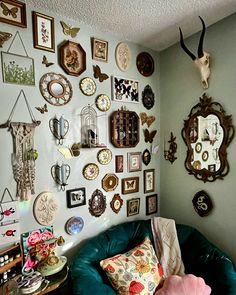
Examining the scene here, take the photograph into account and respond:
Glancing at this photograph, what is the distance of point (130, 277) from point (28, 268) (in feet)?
2.22

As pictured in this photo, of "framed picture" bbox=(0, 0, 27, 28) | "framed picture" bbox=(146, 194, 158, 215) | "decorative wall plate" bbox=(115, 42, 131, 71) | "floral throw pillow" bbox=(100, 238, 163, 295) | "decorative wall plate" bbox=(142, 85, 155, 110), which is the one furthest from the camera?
"framed picture" bbox=(146, 194, 158, 215)

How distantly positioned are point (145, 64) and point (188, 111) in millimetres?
606

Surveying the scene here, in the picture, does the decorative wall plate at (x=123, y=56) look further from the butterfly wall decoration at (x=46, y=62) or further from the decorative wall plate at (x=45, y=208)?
the decorative wall plate at (x=45, y=208)

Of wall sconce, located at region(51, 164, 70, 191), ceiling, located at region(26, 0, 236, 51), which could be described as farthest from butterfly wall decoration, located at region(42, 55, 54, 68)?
wall sconce, located at region(51, 164, 70, 191)

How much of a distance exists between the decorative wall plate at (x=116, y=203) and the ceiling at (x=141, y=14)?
55.1 inches

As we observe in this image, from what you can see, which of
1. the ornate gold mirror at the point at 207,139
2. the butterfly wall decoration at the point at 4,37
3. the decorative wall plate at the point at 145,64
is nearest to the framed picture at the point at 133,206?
the ornate gold mirror at the point at 207,139

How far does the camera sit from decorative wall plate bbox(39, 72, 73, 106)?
158 centimetres

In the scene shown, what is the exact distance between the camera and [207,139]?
6.50ft

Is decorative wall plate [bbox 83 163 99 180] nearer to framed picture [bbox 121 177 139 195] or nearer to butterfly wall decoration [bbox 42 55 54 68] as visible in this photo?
framed picture [bbox 121 177 139 195]

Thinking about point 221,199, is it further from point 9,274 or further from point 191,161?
point 9,274

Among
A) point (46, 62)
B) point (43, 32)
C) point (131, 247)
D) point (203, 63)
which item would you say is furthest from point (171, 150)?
point (43, 32)

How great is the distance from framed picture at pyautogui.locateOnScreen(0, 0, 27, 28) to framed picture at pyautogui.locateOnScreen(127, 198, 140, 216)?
5.35 feet

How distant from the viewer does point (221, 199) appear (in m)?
1.92

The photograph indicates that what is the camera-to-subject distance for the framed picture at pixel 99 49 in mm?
1819
